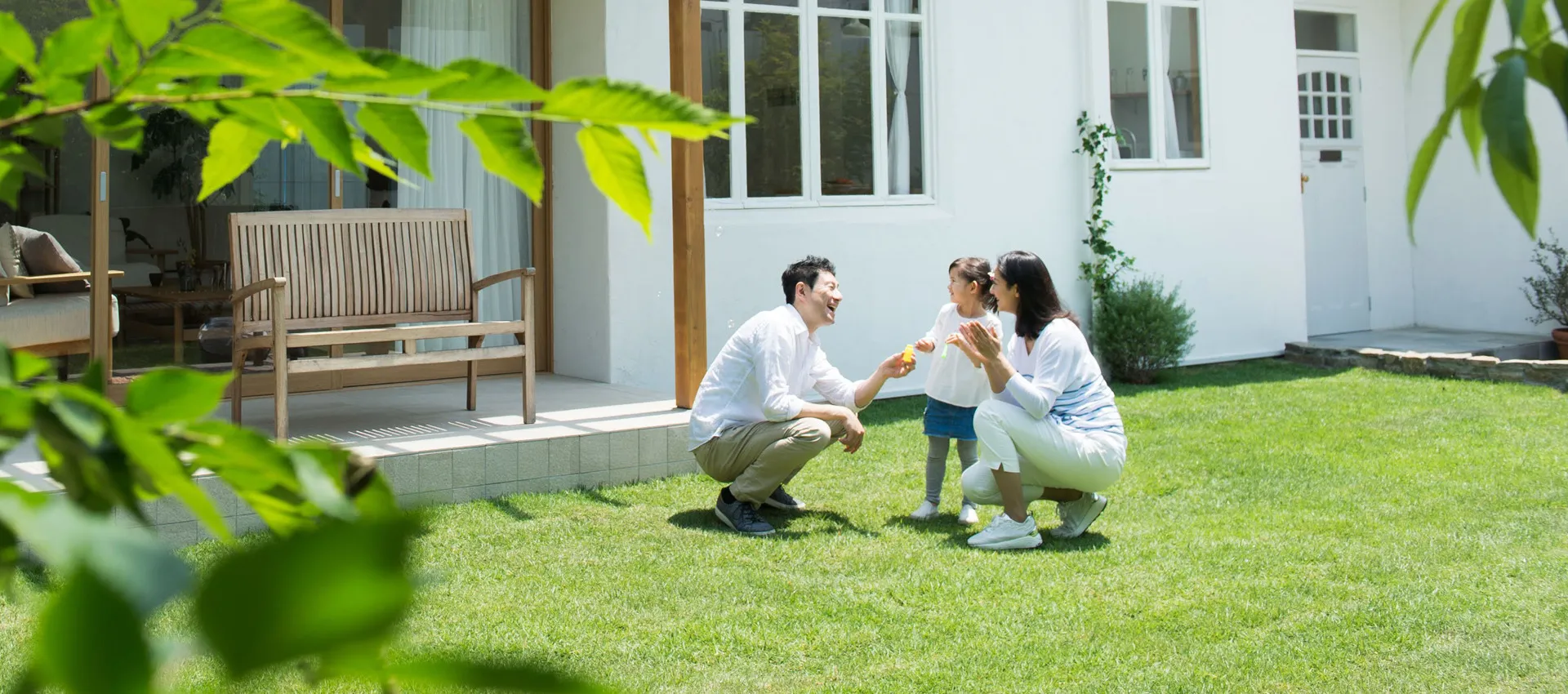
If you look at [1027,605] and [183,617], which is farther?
[1027,605]

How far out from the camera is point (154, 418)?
482 mm

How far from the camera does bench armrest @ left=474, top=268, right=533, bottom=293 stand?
672 cm

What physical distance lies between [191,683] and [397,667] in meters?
0.11

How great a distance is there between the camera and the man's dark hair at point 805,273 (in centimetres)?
596

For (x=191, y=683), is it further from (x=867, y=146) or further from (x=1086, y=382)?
(x=867, y=146)

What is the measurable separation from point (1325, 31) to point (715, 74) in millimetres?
6950

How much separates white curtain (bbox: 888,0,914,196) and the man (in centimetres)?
379

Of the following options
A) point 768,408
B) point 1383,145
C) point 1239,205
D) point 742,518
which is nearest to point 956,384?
point 768,408

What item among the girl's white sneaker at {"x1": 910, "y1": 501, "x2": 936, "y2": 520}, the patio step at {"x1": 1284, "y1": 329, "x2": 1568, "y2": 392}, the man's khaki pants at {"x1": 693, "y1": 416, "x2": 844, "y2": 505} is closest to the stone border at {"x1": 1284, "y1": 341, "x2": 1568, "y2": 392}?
the patio step at {"x1": 1284, "y1": 329, "x2": 1568, "y2": 392}

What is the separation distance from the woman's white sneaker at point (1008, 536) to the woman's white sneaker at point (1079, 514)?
19 centimetres

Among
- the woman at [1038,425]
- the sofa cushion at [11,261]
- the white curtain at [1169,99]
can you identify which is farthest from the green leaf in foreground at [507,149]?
the white curtain at [1169,99]

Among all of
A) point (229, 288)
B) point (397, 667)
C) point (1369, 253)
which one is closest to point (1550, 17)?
point (397, 667)

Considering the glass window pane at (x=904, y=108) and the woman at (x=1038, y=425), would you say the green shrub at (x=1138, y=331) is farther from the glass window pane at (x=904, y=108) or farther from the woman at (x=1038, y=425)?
the woman at (x=1038, y=425)

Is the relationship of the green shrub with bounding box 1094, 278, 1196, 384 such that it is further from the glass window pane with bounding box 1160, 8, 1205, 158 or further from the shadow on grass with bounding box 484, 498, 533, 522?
the shadow on grass with bounding box 484, 498, 533, 522
